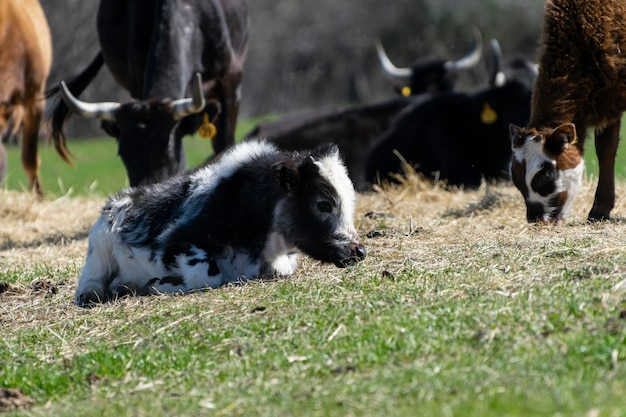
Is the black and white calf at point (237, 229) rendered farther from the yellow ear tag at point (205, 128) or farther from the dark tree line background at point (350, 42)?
the dark tree line background at point (350, 42)

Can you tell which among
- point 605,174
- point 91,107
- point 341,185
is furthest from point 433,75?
point 341,185

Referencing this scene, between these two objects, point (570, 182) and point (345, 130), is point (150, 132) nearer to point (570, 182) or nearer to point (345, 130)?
point (570, 182)

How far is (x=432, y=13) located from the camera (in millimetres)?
38406

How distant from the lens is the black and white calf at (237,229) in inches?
272

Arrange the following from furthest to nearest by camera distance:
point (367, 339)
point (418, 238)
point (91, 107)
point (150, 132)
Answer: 1. point (91, 107)
2. point (150, 132)
3. point (418, 238)
4. point (367, 339)

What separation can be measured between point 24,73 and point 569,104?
7.53 meters

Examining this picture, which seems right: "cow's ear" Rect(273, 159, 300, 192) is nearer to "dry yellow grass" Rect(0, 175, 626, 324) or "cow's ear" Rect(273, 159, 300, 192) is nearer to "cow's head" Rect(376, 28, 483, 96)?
"dry yellow grass" Rect(0, 175, 626, 324)

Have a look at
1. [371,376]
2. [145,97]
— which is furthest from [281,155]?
[145,97]

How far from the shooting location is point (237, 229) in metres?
6.98

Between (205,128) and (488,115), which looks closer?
(205,128)

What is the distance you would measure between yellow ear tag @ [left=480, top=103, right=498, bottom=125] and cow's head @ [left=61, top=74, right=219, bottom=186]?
510 cm

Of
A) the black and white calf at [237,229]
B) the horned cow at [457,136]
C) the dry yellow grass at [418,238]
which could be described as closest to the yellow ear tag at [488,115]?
the horned cow at [457,136]

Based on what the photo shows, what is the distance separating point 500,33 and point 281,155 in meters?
31.6

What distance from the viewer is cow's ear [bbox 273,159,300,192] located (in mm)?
6871
